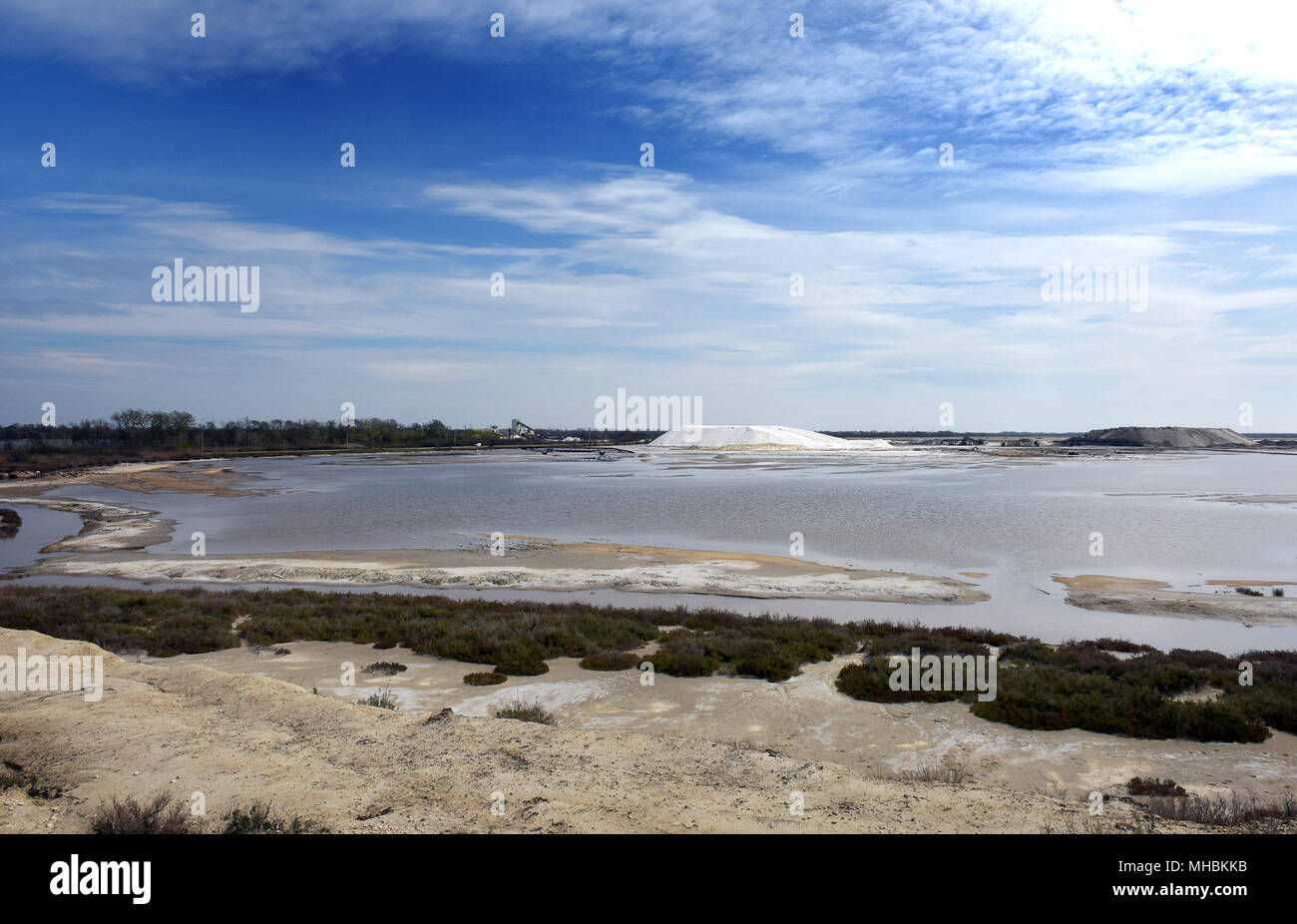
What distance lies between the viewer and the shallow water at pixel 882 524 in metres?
20.2

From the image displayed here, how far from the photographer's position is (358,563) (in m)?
27.0

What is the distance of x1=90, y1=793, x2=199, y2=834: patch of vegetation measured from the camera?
575 centimetres

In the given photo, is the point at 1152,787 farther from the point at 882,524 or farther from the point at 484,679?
the point at 882,524

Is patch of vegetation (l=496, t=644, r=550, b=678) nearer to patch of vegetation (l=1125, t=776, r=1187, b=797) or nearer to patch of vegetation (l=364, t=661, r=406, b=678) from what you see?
patch of vegetation (l=364, t=661, r=406, b=678)

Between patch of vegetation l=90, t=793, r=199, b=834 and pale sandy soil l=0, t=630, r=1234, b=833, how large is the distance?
0.85ft

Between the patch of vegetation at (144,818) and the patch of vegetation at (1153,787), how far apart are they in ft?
29.5

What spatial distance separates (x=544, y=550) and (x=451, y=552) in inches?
146

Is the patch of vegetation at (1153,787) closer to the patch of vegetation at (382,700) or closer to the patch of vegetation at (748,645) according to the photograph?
the patch of vegetation at (748,645)

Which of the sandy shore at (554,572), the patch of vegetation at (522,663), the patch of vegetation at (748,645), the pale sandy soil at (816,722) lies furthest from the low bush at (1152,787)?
the sandy shore at (554,572)

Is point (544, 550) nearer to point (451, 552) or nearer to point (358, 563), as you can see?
point (451, 552)

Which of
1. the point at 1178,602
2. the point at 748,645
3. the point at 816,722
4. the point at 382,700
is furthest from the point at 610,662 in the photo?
the point at 1178,602

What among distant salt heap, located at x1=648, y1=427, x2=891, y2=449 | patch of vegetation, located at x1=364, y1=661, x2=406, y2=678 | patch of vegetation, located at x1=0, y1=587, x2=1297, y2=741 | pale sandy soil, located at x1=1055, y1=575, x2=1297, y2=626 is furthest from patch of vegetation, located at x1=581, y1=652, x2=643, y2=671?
distant salt heap, located at x1=648, y1=427, x2=891, y2=449

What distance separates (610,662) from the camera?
13.6 metres
